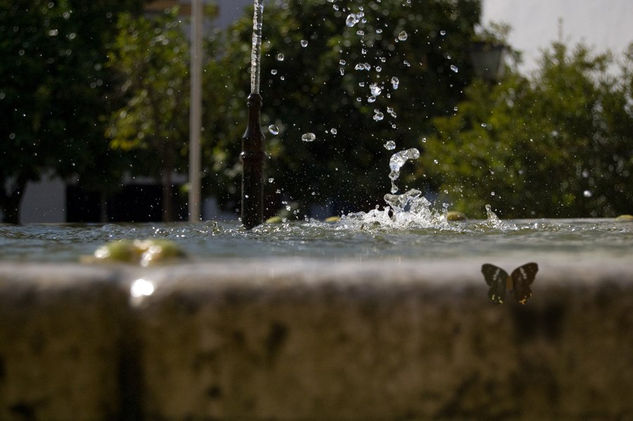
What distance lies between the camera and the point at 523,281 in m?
1.09

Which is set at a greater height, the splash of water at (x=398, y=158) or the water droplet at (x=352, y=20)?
the water droplet at (x=352, y=20)

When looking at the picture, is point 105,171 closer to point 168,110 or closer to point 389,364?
point 168,110

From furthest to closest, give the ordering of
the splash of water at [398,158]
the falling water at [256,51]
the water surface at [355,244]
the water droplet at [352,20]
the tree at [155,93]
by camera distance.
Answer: the tree at [155,93], the water droplet at [352,20], the splash of water at [398,158], the falling water at [256,51], the water surface at [355,244]

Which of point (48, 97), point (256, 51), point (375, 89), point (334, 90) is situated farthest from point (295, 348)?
point (48, 97)

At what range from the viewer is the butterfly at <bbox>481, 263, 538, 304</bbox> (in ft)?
3.42

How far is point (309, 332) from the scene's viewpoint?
100 centimetres

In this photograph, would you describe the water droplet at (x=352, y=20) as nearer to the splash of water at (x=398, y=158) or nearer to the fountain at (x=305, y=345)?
the splash of water at (x=398, y=158)

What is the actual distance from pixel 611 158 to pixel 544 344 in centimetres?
848

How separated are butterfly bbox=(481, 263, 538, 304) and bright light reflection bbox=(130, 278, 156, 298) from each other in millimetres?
416

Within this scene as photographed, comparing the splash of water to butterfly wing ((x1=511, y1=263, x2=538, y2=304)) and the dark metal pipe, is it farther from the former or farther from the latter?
butterfly wing ((x1=511, y1=263, x2=538, y2=304))

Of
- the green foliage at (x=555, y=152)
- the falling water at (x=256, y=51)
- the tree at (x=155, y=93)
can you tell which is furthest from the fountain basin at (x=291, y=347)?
the tree at (x=155, y=93)

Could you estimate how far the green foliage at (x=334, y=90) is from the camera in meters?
12.3

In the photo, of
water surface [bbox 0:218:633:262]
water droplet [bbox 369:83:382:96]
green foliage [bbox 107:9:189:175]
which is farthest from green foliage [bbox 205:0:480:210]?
water surface [bbox 0:218:633:262]

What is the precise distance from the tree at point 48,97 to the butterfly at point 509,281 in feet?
46.2
